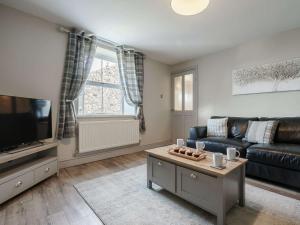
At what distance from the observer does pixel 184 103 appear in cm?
440

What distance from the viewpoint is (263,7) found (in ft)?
7.03

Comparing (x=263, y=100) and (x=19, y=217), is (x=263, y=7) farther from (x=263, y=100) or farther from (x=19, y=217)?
(x=19, y=217)

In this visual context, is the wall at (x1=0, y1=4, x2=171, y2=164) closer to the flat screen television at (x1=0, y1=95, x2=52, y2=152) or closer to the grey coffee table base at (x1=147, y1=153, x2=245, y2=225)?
the flat screen television at (x1=0, y1=95, x2=52, y2=152)

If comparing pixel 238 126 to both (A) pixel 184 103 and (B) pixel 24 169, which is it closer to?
(A) pixel 184 103

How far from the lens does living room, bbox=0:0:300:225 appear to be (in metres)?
1.56

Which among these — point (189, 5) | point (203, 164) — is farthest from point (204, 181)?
point (189, 5)

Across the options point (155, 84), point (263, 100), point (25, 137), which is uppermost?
point (155, 84)

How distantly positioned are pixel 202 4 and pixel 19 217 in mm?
2673

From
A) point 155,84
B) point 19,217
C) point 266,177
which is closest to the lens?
point 19,217

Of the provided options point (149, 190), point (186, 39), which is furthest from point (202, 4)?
point (149, 190)

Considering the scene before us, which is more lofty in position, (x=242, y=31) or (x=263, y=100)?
(x=242, y=31)

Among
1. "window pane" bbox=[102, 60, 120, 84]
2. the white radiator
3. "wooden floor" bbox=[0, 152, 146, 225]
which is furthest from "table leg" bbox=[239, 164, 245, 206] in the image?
"window pane" bbox=[102, 60, 120, 84]

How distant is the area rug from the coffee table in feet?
0.39

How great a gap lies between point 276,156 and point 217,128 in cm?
121
